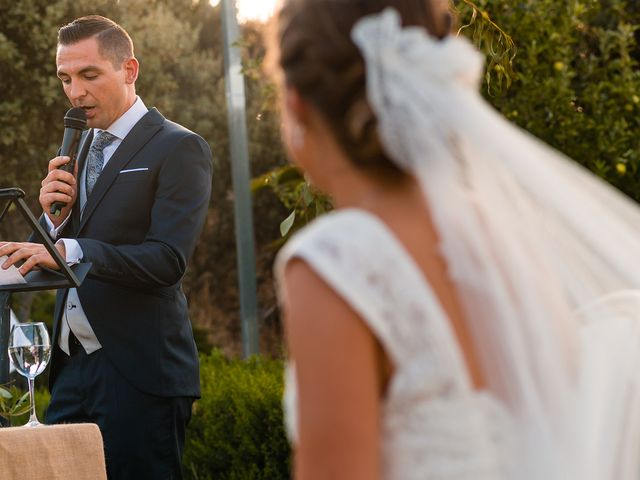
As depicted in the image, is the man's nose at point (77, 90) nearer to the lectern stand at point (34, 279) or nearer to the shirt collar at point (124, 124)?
the shirt collar at point (124, 124)

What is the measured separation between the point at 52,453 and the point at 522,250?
2.07m

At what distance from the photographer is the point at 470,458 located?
A: 1.51m

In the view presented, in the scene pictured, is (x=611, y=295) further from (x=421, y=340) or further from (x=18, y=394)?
(x=18, y=394)

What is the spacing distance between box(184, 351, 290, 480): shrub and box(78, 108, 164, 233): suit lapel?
9.03 feet

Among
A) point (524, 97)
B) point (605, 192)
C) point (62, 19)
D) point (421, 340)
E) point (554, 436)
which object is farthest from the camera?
point (62, 19)

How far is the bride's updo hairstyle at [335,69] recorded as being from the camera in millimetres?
1518

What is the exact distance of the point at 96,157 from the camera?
4.09 metres

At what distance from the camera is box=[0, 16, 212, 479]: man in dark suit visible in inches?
150

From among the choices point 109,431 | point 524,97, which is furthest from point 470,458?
point 524,97

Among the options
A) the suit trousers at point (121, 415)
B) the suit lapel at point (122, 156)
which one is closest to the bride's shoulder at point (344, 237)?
the suit trousers at point (121, 415)

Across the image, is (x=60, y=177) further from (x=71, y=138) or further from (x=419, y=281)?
(x=419, y=281)

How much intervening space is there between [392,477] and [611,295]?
21.2 inches

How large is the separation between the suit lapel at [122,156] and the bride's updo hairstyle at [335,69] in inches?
97.9

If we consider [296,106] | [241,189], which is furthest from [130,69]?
[241,189]
